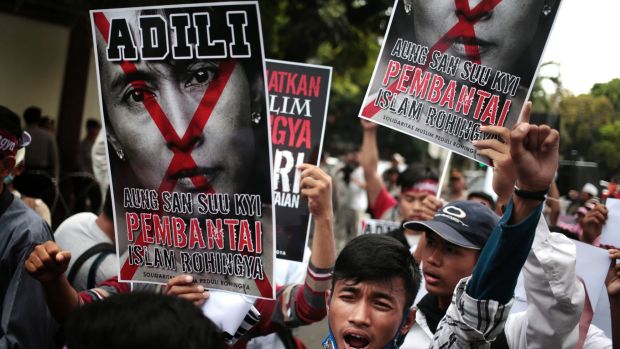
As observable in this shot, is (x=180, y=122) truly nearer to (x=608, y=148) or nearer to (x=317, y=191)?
(x=317, y=191)

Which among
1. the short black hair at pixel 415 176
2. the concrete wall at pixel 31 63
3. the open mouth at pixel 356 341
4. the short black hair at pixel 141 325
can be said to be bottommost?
the concrete wall at pixel 31 63

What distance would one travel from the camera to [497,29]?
3.38 m

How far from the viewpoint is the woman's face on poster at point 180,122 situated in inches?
118

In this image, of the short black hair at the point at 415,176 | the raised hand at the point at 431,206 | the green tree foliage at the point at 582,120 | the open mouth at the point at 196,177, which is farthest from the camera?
the short black hair at the point at 415,176

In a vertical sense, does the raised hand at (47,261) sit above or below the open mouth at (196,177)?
below

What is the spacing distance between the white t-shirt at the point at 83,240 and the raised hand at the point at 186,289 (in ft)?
3.10

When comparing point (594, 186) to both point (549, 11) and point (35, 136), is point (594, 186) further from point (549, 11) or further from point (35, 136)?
point (35, 136)

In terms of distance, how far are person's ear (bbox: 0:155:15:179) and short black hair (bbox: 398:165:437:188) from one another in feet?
11.2

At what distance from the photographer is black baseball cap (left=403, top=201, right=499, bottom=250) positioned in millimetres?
3172

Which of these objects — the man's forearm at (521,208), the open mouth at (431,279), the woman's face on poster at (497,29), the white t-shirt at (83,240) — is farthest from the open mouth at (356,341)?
the white t-shirt at (83,240)

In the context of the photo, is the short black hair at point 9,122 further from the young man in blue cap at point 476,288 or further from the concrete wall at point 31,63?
the concrete wall at point 31,63

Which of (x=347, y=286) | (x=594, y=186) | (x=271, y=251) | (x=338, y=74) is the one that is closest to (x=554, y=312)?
(x=347, y=286)

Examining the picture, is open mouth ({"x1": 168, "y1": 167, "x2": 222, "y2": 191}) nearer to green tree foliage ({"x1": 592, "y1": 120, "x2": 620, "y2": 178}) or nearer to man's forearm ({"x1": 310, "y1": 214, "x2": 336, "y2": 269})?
man's forearm ({"x1": 310, "y1": 214, "x2": 336, "y2": 269})

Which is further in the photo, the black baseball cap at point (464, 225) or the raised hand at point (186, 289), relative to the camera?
the black baseball cap at point (464, 225)
